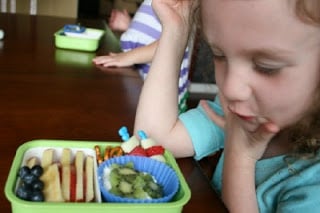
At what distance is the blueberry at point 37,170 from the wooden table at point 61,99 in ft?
0.18

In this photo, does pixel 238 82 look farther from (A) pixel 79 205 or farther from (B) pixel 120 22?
(B) pixel 120 22

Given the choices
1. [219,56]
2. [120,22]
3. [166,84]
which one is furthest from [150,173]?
[120,22]

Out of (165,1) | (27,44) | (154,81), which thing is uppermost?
(165,1)

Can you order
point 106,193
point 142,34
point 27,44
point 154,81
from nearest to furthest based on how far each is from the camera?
point 106,193 < point 154,81 < point 27,44 < point 142,34

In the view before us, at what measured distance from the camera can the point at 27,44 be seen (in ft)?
3.88

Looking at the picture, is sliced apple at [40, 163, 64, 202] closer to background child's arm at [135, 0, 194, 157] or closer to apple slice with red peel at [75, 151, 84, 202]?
apple slice with red peel at [75, 151, 84, 202]

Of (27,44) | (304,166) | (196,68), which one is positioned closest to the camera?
(304,166)

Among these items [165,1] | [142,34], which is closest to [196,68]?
[142,34]

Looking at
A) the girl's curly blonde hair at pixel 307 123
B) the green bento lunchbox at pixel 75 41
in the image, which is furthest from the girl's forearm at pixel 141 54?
the girl's curly blonde hair at pixel 307 123

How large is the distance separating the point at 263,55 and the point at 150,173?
195mm

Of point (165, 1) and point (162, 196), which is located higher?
point (165, 1)

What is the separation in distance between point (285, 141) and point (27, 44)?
780 mm

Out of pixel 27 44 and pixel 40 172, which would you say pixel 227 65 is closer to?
pixel 40 172

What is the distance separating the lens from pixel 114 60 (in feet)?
3.62
